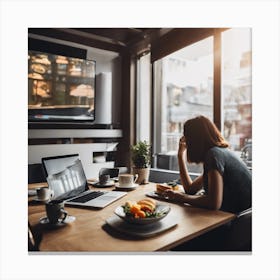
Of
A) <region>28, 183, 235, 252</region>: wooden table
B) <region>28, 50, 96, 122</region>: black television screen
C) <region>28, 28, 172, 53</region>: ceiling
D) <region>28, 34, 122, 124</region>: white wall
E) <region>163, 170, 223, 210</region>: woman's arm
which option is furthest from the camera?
<region>28, 34, 122, 124</region>: white wall

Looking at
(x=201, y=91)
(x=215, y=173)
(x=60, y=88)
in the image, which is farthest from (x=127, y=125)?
(x=215, y=173)

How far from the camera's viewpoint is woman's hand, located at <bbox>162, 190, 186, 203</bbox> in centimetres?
124

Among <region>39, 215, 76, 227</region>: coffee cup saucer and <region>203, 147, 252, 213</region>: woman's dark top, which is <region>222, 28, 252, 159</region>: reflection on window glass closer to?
<region>203, 147, 252, 213</region>: woman's dark top

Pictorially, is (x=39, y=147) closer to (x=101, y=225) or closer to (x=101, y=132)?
(x=101, y=132)

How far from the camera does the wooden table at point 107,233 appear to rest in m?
0.81

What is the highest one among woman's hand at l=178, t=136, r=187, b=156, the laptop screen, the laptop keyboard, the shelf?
the shelf

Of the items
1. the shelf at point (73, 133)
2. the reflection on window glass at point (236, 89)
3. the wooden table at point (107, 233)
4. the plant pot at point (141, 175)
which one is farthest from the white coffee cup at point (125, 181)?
the shelf at point (73, 133)

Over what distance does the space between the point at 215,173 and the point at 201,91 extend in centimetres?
95

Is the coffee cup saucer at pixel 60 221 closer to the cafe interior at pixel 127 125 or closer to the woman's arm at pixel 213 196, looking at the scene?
the cafe interior at pixel 127 125

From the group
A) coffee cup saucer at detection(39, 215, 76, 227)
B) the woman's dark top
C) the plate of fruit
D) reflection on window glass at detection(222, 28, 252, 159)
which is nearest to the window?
reflection on window glass at detection(222, 28, 252, 159)

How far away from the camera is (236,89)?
1.74 metres

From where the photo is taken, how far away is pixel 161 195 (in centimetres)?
136
